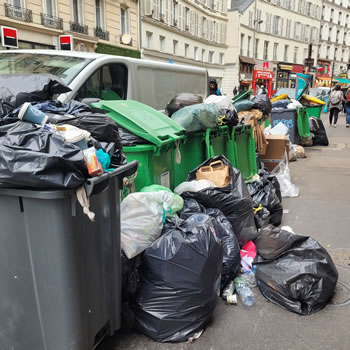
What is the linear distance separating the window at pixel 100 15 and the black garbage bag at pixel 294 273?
1856 centimetres

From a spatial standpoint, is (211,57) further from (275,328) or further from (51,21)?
(275,328)

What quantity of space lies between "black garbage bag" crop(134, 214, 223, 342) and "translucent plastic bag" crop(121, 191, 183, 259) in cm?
7

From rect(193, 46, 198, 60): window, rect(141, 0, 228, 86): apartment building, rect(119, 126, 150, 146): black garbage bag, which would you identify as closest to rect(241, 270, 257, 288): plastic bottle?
rect(119, 126, 150, 146): black garbage bag

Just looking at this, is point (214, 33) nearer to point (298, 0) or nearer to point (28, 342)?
point (298, 0)

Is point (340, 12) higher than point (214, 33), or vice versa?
point (340, 12)

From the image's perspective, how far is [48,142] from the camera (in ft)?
5.07

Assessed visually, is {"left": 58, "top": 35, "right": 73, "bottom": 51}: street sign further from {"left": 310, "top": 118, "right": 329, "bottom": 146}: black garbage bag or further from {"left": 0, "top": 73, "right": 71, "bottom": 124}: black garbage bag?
{"left": 0, "top": 73, "right": 71, "bottom": 124}: black garbage bag

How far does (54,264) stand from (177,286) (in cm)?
85

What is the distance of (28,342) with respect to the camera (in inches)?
71.2

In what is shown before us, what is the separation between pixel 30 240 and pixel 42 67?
10.6 ft

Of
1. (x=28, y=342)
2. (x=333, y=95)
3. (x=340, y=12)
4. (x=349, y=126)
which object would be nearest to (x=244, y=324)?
(x=28, y=342)

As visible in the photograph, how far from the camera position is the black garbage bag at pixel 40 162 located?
1474 millimetres

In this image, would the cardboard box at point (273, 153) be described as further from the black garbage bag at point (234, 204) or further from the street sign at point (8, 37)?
the street sign at point (8, 37)

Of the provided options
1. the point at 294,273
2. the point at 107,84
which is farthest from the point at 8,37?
the point at 294,273
